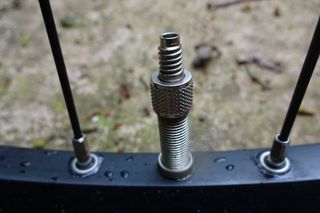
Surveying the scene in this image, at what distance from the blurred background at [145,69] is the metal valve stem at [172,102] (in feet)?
1.62

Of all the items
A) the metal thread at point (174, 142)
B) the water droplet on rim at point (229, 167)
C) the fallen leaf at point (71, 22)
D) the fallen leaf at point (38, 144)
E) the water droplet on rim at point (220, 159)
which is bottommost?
the fallen leaf at point (38, 144)

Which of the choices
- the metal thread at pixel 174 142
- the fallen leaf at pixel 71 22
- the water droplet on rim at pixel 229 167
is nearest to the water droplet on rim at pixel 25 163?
the metal thread at pixel 174 142

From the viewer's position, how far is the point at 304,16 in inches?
66.0

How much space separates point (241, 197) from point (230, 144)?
509 mm

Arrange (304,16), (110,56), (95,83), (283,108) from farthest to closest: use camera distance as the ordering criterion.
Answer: (304,16) < (110,56) < (95,83) < (283,108)

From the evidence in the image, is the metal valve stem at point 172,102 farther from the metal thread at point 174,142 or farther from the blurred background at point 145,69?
the blurred background at point 145,69

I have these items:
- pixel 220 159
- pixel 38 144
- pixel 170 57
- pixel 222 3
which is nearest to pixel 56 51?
pixel 170 57

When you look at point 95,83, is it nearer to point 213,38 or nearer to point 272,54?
point 213,38

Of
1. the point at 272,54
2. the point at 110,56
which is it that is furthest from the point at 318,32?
the point at 110,56

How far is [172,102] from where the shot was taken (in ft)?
1.83

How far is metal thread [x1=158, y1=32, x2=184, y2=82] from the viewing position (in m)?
0.52

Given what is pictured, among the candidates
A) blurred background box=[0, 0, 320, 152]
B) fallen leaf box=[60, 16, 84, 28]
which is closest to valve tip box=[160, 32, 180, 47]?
blurred background box=[0, 0, 320, 152]

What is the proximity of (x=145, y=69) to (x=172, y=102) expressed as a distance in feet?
3.10

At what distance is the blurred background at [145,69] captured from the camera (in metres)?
1.23
